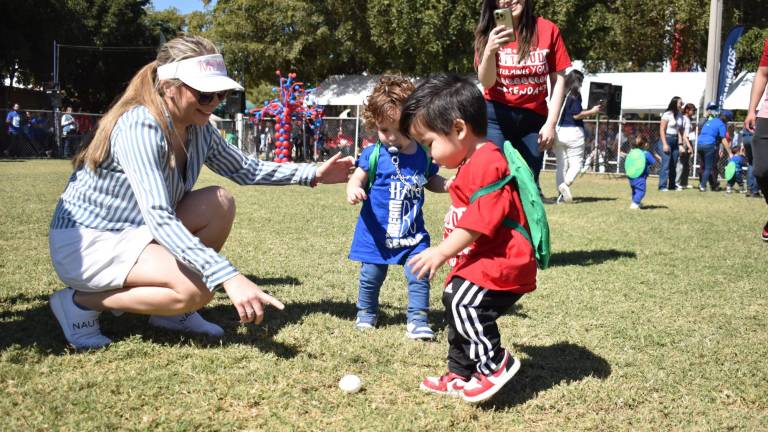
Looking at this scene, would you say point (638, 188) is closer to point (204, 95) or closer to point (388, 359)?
point (388, 359)

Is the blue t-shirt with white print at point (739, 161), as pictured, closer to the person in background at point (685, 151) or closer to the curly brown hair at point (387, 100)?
the person in background at point (685, 151)

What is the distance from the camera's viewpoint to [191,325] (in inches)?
145

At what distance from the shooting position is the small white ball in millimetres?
2896

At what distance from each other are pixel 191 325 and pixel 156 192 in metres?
0.98

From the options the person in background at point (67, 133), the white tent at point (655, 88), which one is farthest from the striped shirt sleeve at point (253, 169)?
the person in background at point (67, 133)

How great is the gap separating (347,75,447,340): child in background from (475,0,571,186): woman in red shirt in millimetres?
849

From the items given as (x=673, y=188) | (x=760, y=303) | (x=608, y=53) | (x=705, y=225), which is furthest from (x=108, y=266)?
(x=608, y=53)

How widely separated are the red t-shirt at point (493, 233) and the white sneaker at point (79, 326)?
181 cm

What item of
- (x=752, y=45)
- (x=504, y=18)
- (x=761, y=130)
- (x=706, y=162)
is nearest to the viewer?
(x=504, y=18)

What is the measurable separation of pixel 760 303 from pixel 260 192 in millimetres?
9105

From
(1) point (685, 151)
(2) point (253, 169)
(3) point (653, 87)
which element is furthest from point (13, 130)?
(2) point (253, 169)

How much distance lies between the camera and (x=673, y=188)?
15.5m

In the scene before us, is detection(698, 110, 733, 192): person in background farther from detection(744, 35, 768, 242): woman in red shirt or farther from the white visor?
the white visor

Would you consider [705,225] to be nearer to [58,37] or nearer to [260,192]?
[260,192]
